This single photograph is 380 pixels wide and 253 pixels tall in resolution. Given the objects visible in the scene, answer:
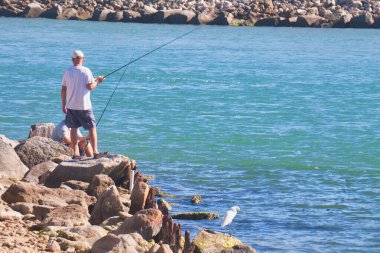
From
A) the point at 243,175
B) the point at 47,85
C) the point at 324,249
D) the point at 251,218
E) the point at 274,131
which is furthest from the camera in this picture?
the point at 47,85

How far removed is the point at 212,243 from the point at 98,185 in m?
2.00

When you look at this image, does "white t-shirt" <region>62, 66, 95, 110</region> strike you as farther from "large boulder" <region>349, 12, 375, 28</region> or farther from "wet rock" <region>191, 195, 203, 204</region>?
"large boulder" <region>349, 12, 375, 28</region>

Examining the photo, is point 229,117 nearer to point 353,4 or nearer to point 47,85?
point 47,85

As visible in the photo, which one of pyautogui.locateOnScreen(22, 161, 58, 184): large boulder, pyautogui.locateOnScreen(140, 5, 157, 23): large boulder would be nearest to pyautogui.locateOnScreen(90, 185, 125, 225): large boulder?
pyautogui.locateOnScreen(22, 161, 58, 184): large boulder

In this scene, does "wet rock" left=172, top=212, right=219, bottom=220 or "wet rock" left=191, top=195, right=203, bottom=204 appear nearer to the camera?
"wet rock" left=172, top=212, right=219, bottom=220

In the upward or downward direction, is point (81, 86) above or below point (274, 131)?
above

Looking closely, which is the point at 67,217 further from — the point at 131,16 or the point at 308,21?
the point at 131,16

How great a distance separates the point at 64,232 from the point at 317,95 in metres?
20.3

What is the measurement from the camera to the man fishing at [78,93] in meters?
12.1

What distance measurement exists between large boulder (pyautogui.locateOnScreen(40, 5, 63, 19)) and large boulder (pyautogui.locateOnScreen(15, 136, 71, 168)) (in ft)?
161

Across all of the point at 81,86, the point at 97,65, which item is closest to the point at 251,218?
the point at 81,86

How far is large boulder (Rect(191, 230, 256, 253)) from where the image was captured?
30.6 feet

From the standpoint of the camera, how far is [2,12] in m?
62.3

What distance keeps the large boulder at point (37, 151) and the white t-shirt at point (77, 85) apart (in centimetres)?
62
